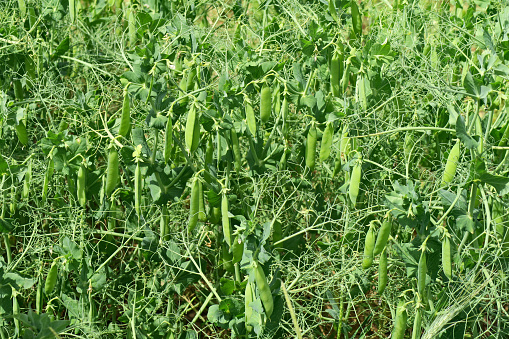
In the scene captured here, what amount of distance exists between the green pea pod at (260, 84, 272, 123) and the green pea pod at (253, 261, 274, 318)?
445mm

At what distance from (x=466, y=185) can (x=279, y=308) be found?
0.56 meters

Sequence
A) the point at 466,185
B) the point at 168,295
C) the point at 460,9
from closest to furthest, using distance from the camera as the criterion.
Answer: the point at 466,185
the point at 168,295
the point at 460,9

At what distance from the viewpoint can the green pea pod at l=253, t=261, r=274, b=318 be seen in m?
1.41

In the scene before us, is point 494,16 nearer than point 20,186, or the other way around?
point 20,186

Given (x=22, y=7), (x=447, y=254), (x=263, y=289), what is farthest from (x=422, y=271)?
(x=22, y=7)

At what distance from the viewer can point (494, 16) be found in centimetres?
214

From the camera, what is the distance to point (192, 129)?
59.5 inches

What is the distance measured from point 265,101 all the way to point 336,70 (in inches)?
12.4

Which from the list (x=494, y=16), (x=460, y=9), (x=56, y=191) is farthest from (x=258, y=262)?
(x=460, y=9)

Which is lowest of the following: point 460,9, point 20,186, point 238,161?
point 20,186

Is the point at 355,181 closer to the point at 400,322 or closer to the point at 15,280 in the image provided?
the point at 400,322

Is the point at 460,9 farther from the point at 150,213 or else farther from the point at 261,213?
the point at 150,213

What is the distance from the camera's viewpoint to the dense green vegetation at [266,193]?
1494 millimetres

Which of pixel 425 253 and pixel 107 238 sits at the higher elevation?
pixel 425 253
